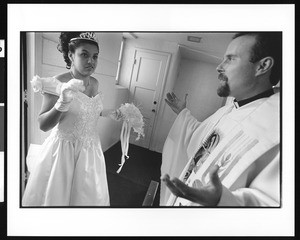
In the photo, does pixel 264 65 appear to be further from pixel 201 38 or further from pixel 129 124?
pixel 129 124

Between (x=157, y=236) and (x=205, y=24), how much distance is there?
1.25m

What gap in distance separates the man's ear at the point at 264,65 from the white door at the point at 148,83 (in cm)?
50

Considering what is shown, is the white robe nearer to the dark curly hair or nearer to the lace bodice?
the lace bodice

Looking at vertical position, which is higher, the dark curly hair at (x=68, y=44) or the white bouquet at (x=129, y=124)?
the dark curly hair at (x=68, y=44)

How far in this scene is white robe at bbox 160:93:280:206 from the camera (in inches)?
47.6

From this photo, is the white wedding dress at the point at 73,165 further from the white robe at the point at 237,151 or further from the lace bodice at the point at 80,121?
the white robe at the point at 237,151

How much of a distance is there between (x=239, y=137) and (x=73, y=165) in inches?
37.4

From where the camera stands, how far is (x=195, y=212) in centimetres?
129

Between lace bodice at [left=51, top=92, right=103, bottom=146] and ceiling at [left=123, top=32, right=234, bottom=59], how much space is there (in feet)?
1.45

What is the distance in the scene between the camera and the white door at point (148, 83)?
1276 mm

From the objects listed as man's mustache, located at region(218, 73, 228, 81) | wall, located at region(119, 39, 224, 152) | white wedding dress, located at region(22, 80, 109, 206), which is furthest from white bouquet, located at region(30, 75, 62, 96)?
man's mustache, located at region(218, 73, 228, 81)

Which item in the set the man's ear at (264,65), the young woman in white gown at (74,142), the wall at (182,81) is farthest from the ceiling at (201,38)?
the young woman in white gown at (74,142)

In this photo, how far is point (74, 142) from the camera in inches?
49.8

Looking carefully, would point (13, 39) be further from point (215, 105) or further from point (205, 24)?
point (215, 105)
